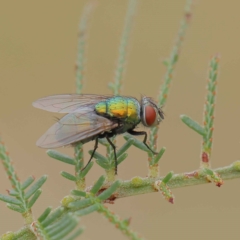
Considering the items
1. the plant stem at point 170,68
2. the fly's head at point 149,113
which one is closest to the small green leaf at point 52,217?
the plant stem at point 170,68

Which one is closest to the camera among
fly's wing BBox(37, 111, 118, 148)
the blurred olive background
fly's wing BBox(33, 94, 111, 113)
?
fly's wing BBox(37, 111, 118, 148)

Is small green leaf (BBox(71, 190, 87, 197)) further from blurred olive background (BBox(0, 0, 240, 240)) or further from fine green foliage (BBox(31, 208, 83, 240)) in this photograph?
blurred olive background (BBox(0, 0, 240, 240))

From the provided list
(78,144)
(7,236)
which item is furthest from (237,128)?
(7,236)

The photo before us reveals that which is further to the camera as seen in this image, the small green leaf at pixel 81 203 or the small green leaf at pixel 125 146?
the small green leaf at pixel 125 146

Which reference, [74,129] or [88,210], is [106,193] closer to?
[88,210]

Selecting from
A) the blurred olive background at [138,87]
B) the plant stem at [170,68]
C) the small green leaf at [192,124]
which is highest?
the plant stem at [170,68]

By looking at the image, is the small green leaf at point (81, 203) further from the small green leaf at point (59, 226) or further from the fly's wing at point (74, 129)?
the fly's wing at point (74, 129)

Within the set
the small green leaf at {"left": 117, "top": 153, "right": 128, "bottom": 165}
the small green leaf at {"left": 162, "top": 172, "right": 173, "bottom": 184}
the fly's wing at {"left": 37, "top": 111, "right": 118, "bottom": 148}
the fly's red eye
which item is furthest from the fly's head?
the small green leaf at {"left": 162, "top": 172, "right": 173, "bottom": 184}
